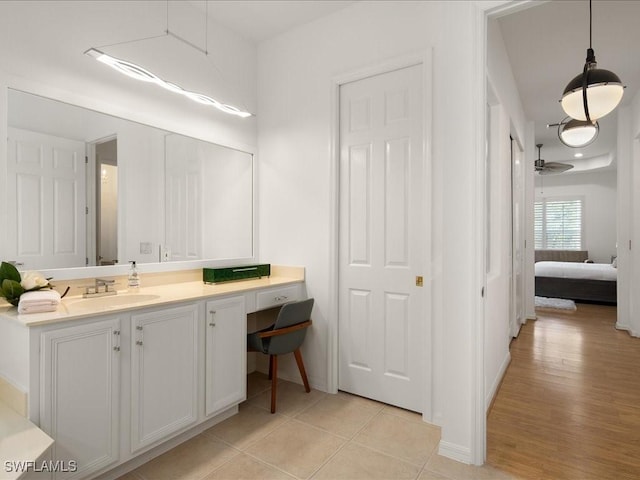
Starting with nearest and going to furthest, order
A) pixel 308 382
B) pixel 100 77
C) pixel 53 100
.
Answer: pixel 53 100
pixel 100 77
pixel 308 382

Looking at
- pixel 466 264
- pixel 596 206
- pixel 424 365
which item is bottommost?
pixel 424 365

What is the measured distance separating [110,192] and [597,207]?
9.92m

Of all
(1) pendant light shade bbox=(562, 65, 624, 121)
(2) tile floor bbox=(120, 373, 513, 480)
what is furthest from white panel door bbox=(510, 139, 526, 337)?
(2) tile floor bbox=(120, 373, 513, 480)

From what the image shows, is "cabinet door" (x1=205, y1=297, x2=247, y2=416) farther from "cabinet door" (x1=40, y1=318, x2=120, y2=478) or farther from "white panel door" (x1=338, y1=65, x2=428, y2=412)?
"white panel door" (x1=338, y1=65, x2=428, y2=412)

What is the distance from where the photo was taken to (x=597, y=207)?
8367 mm

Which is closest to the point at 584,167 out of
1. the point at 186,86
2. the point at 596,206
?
the point at 596,206

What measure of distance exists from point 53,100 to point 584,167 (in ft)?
31.8

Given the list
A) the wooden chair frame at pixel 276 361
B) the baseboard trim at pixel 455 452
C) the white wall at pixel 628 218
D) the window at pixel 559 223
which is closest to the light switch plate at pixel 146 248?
the wooden chair frame at pixel 276 361

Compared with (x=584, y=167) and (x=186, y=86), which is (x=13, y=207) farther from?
(x=584, y=167)

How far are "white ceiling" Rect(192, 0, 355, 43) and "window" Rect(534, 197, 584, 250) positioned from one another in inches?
333

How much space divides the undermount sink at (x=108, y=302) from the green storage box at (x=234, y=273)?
0.50 metres

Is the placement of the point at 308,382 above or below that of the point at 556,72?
below

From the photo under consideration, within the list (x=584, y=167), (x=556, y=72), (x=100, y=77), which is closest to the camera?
(x=100, y=77)

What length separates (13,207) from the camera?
6.12 feet
